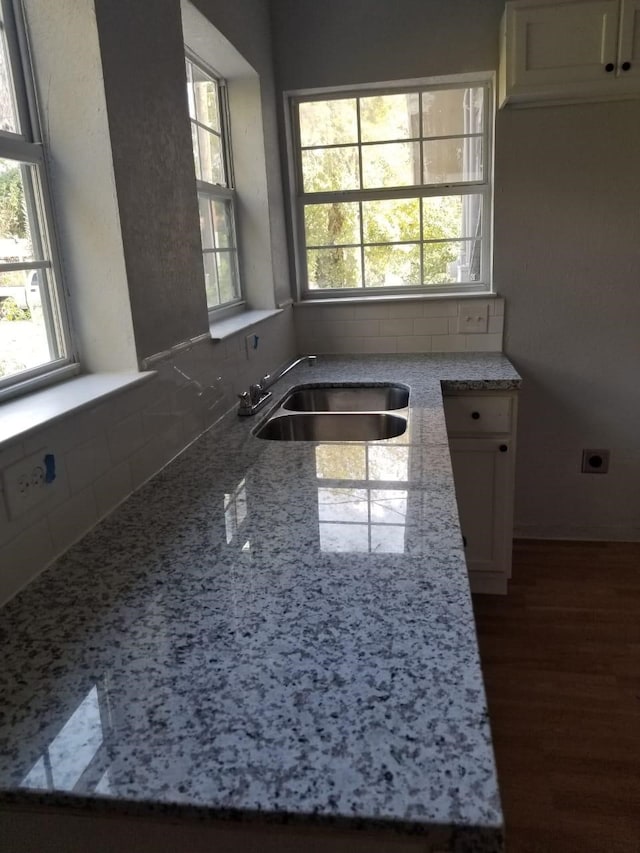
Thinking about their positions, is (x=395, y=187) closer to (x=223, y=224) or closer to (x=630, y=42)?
(x=223, y=224)

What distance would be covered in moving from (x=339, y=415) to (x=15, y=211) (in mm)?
1129

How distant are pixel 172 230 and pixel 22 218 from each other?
1.42 feet

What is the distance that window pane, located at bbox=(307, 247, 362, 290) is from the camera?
125 inches

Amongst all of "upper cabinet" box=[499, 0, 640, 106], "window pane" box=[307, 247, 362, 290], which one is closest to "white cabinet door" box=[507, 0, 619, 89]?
"upper cabinet" box=[499, 0, 640, 106]

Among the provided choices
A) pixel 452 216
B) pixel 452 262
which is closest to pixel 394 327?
pixel 452 262

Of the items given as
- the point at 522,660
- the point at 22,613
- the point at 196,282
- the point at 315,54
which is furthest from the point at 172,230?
the point at 522,660

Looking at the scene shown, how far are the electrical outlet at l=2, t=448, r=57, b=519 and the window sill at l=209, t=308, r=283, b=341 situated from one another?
931 mm

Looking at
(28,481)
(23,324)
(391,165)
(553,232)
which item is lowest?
(28,481)

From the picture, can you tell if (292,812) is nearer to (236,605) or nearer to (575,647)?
(236,605)

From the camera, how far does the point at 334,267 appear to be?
3186mm

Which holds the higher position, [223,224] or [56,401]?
[223,224]

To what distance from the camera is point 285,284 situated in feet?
10.0

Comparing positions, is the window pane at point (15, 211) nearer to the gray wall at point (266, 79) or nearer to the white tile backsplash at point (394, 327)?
the gray wall at point (266, 79)

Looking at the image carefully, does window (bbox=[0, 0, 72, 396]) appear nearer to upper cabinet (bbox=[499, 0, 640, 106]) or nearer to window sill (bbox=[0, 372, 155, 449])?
window sill (bbox=[0, 372, 155, 449])
